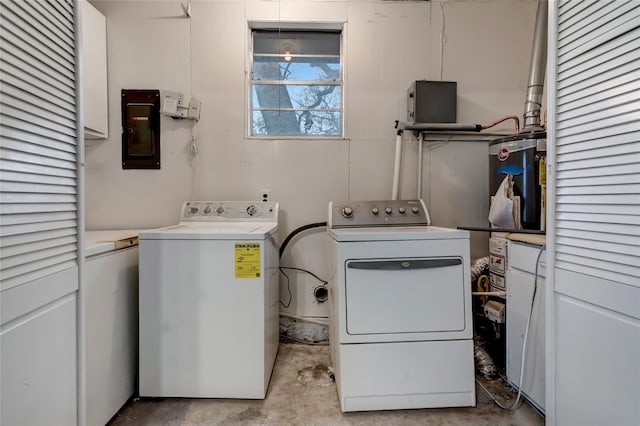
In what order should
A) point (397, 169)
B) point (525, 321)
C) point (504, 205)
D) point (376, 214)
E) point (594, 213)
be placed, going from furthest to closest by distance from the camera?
point (397, 169) < point (376, 214) < point (504, 205) < point (525, 321) < point (594, 213)

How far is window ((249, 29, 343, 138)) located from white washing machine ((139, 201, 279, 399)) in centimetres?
114

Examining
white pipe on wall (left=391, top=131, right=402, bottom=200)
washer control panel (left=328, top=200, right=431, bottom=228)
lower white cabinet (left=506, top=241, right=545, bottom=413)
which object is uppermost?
white pipe on wall (left=391, top=131, right=402, bottom=200)

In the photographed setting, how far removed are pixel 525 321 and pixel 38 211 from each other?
202 cm

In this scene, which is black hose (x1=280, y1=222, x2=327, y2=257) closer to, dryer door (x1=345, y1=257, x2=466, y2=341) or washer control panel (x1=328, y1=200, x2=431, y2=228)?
washer control panel (x1=328, y1=200, x2=431, y2=228)

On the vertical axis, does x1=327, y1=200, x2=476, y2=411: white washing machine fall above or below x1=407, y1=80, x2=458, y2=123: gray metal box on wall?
below

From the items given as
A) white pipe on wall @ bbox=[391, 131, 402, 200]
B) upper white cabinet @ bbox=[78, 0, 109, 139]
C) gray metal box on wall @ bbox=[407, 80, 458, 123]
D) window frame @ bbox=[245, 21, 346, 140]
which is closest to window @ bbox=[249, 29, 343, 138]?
window frame @ bbox=[245, 21, 346, 140]

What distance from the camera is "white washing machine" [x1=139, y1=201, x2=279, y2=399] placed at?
156cm

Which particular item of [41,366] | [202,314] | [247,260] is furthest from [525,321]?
[41,366]

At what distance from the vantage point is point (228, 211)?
2.15 m

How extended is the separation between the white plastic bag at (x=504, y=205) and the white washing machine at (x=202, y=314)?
1.43 m

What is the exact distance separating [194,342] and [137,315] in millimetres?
389

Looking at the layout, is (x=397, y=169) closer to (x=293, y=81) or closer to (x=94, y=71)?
(x=293, y=81)

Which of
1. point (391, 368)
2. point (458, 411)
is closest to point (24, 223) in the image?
point (391, 368)

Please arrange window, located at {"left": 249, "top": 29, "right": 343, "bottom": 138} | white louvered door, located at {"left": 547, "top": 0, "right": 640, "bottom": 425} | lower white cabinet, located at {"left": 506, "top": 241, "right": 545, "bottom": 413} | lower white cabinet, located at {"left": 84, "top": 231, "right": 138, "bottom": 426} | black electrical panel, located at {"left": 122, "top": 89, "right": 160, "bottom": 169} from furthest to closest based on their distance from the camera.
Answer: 1. window, located at {"left": 249, "top": 29, "right": 343, "bottom": 138}
2. black electrical panel, located at {"left": 122, "top": 89, "right": 160, "bottom": 169}
3. lower white cabinet, located at {"left": 506, "top": 241, "right": 545, "bottom": 413}
4. lower white cabinet, located at {"left": 84, "top": 231, "right": 138, "bottom": 426}
5. white louvered door, located at {"left": 547, "top": 0, "right": 640, "bottom": 425}
